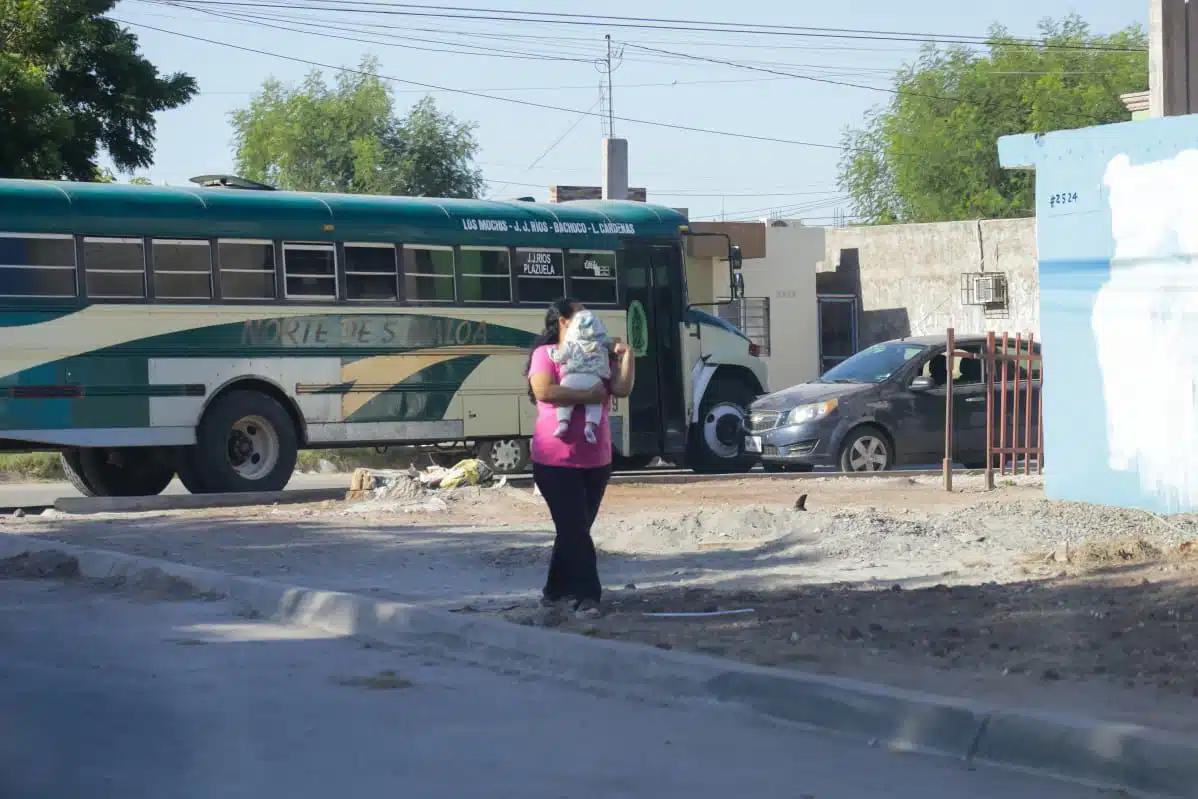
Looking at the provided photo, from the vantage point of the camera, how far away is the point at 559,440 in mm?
8695

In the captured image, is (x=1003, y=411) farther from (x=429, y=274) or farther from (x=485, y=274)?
(x=429, y=274)

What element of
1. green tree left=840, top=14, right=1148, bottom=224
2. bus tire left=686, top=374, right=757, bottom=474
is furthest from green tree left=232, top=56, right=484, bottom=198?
bus tire left=686, top=374, right=757, bottom=474

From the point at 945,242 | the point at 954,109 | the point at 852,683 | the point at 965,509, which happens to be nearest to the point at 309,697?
the point at 852,683

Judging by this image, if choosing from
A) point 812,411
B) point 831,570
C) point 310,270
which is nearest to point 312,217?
point 310,270

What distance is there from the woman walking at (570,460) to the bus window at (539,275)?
431 inches

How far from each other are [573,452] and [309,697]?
2.06 metres

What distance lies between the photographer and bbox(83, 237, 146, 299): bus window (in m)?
16.9

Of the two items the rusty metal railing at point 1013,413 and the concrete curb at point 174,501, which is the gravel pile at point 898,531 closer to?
the rusty metal railing at point 1013,413

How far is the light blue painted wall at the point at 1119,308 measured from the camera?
1230 centimetres

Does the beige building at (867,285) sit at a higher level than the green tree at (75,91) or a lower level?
lower

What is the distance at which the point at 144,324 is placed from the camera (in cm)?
1714

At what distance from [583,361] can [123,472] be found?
11.5 metres

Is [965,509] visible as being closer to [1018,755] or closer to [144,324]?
[1018,755]

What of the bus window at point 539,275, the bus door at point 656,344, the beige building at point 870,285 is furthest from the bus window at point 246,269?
the beige building at point 870,285
